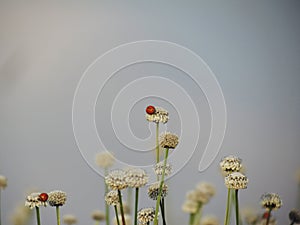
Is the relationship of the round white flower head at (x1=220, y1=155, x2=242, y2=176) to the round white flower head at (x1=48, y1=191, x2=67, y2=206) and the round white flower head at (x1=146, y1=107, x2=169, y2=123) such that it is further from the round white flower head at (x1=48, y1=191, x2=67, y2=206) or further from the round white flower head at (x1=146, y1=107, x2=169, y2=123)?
the round white flower head at (x1=48, y1=191, x2=67, y2=206)

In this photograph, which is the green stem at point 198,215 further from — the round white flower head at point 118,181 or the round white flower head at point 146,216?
the round white flower head at point 118,181

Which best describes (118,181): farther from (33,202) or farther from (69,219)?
(69,219)

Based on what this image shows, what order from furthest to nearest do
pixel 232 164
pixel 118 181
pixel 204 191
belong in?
pixel 204 191 → pixel 232 164 → pixel 118 181

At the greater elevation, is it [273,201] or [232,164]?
[232,164]

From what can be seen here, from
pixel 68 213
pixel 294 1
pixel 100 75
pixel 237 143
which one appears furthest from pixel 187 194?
pixel 294 1

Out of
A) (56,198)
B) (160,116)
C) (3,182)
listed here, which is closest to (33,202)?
(56,198)

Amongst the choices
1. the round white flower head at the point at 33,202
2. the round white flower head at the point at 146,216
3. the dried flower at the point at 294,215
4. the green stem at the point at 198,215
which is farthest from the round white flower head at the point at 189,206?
the round white flower head at the point at 33,202

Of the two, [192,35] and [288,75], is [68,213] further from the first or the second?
[288,75]
